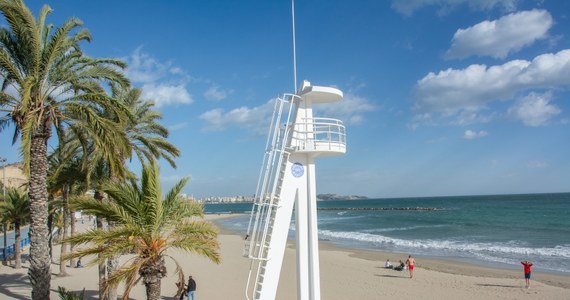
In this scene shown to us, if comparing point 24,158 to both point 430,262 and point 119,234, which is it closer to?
point 119,234

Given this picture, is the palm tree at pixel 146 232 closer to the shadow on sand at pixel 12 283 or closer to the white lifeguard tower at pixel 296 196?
the white lifeguard tower at pixel 296 196

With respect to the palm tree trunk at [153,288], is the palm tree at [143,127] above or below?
above

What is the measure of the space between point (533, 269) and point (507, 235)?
23.1 m

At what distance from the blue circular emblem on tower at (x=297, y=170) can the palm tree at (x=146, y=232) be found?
2344mm

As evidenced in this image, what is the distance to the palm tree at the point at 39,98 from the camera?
34.0 ft

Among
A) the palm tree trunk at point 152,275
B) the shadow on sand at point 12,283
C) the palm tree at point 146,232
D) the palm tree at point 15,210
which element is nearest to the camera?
the palm tree at point 146,232

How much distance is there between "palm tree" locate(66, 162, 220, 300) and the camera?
9070 mm

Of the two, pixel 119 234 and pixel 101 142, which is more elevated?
pixel 101 142

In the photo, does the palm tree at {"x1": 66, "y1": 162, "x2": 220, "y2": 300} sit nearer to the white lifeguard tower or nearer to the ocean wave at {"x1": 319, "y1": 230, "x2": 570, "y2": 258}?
the white lifeguard tower

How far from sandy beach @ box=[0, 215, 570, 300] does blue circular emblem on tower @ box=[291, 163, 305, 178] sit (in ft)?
32.4

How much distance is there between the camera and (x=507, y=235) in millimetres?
47750

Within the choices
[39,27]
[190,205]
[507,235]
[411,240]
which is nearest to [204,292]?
[190,205]

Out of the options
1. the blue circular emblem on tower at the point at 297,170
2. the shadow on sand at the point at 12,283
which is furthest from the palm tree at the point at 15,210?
the blue circular emblem on tower at the point at 297,170

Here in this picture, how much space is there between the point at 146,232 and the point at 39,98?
4355 millimetres
